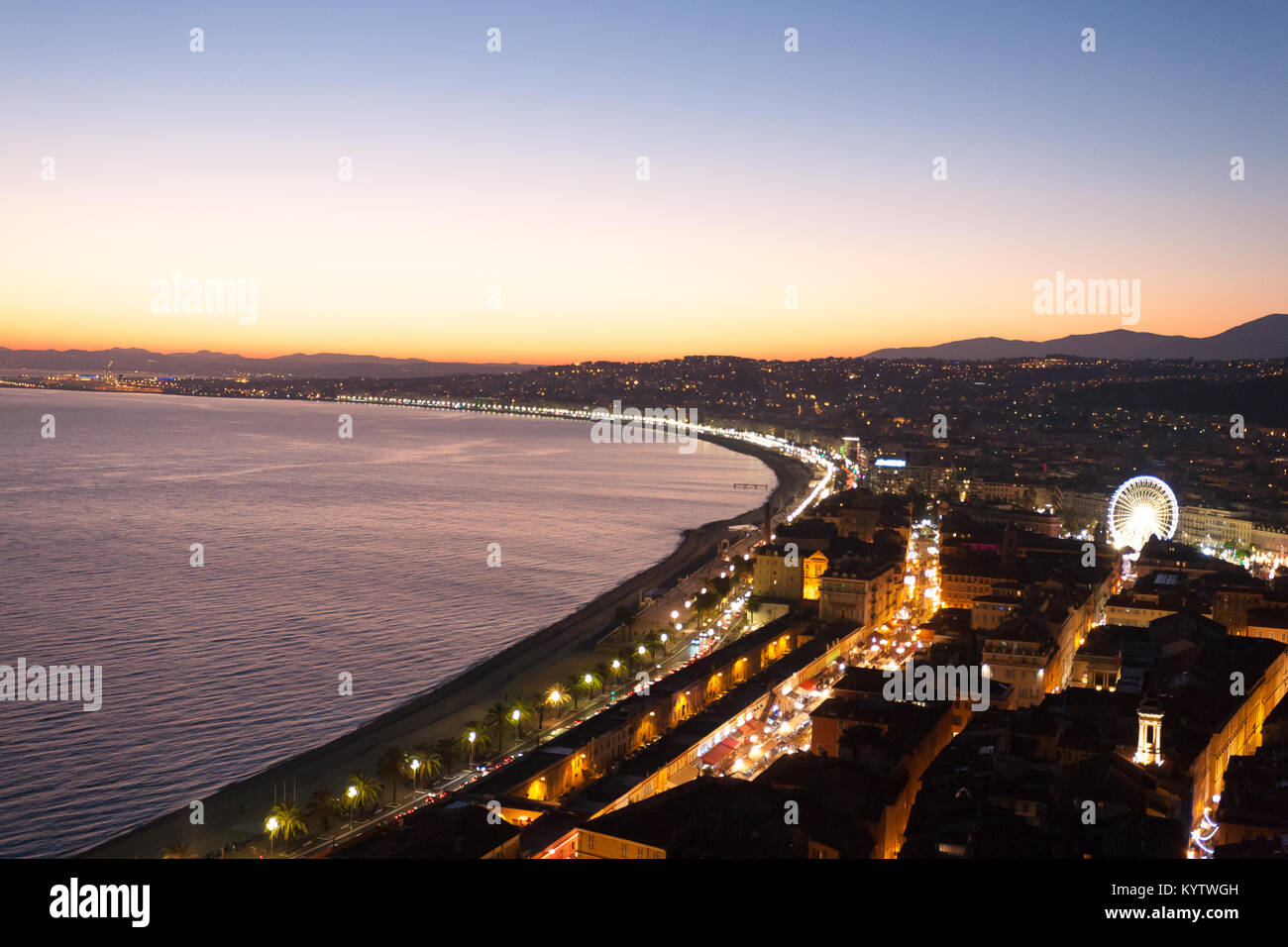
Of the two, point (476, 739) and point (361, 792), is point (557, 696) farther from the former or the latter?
point (361, 792)

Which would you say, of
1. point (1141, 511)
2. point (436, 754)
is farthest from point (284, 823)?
point (1141, 511)

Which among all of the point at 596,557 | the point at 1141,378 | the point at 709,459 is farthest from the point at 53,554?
the point at 1141,378

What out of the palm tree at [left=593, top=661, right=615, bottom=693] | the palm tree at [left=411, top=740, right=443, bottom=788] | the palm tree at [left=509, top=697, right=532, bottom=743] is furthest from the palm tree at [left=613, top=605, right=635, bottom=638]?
the palm tree at [left=411, top=740, right=443, bottom=788]

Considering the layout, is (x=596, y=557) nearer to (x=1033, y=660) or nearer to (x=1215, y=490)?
(x=1033, y=660)

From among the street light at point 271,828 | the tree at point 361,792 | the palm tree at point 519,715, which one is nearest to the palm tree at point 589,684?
the palm tree at point 519,715

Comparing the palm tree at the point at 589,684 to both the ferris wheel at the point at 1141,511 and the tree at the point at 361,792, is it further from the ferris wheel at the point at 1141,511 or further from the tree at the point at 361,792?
the ferris wheel at the point at 1141,511

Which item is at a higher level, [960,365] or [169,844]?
[960,365]
